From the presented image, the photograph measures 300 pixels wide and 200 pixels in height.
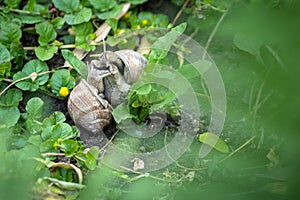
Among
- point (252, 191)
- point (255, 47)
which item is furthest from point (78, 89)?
point (252, 191)

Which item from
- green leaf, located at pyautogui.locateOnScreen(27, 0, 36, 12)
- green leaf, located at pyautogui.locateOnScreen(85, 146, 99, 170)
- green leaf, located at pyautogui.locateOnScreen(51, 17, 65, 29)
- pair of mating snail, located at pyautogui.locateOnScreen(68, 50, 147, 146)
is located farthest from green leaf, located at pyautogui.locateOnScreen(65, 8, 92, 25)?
green leaf, located at pyautogui.locateOnScreen(85, 146, 99, 170)

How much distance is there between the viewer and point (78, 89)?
5.00 ft

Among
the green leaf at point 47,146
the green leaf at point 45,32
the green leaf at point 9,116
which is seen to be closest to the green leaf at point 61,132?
the green leaf at point 47,146

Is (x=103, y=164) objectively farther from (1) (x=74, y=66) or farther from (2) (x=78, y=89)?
(1) (x=74, y=66)

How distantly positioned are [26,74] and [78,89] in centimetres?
21

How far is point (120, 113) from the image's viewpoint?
1.50m

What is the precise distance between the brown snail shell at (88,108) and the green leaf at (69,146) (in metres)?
0.14

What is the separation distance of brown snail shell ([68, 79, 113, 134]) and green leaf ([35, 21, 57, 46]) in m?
0.26

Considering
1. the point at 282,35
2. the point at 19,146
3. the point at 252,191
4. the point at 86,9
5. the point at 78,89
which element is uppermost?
the point at 282,35

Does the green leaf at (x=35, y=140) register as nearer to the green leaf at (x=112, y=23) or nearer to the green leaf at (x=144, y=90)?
the green leaf at (x=144, y=90)

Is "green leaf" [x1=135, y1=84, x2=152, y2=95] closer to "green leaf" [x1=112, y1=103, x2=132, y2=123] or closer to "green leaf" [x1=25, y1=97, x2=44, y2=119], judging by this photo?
"green leaf" [x1=112, y1=103, x2=132, y2=123]

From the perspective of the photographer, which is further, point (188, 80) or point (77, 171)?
point (188, 80)

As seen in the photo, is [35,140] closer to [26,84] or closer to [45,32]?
[26,84]

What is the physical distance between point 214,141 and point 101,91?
0.39m
